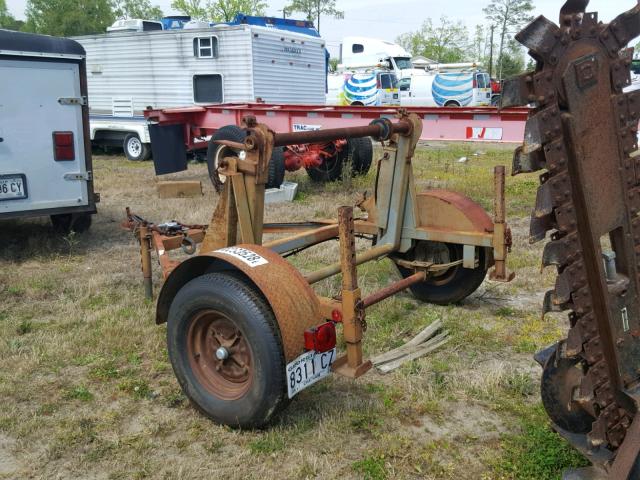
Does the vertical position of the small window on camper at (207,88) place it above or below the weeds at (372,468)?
above

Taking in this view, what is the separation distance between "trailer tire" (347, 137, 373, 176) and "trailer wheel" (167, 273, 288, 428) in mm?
7850

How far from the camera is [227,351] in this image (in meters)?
3.46

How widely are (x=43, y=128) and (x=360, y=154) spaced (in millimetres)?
5800

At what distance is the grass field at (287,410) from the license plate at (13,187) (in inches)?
29.1

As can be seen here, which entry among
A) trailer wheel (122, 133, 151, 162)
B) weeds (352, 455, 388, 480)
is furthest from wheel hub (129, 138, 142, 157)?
weeds (352, 455, 388, 480)

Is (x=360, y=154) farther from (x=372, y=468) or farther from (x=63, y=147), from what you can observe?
(x=372, y=468)

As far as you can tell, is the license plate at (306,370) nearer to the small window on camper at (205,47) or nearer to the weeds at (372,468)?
the weeds at (372,468)

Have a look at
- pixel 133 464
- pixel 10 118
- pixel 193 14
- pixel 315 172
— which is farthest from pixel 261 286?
pixel 193 14

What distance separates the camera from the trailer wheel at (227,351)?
124 inches

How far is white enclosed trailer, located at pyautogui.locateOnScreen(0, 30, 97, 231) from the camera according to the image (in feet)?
20.9

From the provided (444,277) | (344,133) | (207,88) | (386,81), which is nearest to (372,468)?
(344,133)

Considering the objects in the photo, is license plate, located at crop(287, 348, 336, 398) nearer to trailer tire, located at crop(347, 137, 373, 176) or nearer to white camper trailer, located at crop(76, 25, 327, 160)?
trailer tire, located at crop(347, 137, 373, 176)

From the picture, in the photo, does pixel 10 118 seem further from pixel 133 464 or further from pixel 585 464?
pixel 585 464

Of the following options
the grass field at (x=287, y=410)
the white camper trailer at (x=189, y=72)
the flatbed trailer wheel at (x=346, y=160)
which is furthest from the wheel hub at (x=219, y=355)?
the white camper trailer at (x=189, y=72)
